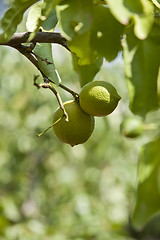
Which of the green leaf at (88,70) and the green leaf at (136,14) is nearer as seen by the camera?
Answer: the green leaf at (136,14)

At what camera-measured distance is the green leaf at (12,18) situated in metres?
0.94

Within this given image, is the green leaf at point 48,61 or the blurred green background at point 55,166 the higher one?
the green leaf at point 48,61

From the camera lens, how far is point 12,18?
974mm

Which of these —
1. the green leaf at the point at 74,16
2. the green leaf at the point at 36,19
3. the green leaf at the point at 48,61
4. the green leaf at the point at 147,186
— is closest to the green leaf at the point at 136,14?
the green leaf at the point at 74,16

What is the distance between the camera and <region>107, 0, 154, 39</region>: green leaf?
75 cm

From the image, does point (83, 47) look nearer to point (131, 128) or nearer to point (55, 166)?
point (131, 128)

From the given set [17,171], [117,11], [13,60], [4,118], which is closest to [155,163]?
[117,11]

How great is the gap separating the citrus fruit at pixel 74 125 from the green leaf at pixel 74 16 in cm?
36

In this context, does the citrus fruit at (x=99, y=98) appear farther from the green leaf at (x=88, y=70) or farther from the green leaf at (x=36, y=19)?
the green leaf at (x=36, y=19)

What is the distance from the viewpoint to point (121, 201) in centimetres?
730

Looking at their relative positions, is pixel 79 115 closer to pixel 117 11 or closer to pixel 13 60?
pixel 117 11

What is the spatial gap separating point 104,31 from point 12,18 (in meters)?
0.23

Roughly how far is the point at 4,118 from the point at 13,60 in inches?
65.3

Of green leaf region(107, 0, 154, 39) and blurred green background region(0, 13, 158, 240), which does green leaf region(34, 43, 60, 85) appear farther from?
blurred green background region(0, 13, 158, 240)
